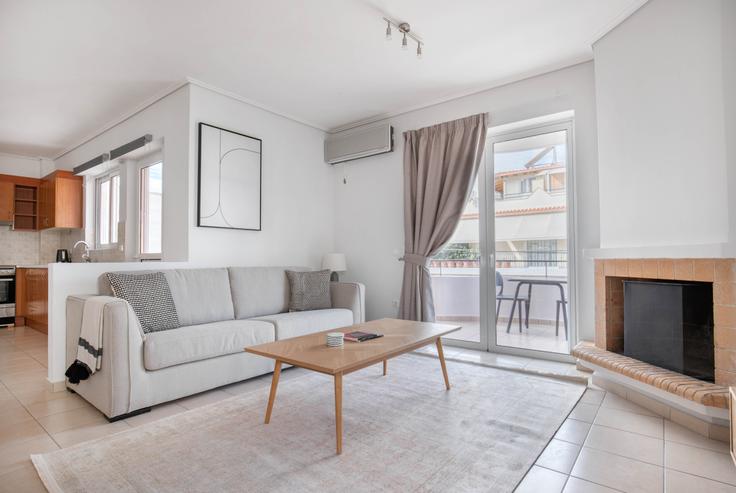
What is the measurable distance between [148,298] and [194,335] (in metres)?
0.45

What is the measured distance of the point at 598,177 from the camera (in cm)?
322

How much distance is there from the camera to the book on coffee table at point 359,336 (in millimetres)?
2482

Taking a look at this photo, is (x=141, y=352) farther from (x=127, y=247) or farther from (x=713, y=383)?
(x=713, y=383)

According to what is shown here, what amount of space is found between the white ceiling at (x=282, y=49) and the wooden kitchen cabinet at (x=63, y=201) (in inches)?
55.3

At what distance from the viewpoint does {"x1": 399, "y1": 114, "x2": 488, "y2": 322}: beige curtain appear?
3.94 m

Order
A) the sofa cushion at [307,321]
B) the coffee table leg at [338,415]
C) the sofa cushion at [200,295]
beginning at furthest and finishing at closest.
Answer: the sofa cushion at [307,321] < the sofa cushion at [200,295] < the coffee table leg at [338,415]

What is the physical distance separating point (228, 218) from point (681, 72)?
380 centimetres

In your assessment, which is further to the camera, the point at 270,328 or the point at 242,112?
the point at 242,112

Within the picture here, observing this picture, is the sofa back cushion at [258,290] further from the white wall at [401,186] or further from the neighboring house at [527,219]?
the neighboring house at [527,219]

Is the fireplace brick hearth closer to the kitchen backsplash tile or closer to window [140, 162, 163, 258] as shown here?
window [140, 162, 163, 258]

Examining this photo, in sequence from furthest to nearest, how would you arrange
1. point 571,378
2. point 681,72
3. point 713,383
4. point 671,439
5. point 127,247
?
point 127,247
point 571,378
point 681,72
point 713,383
point 671,439

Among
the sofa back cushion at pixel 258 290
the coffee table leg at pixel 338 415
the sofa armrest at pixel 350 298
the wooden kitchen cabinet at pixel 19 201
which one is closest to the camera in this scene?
the coffee table leg at pixel 338 415

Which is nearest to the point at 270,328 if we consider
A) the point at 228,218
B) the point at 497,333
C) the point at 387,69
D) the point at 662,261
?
the point at 228,218

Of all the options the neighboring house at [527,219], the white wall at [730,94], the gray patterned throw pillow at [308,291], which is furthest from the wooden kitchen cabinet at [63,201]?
the white wall at [730,94]
